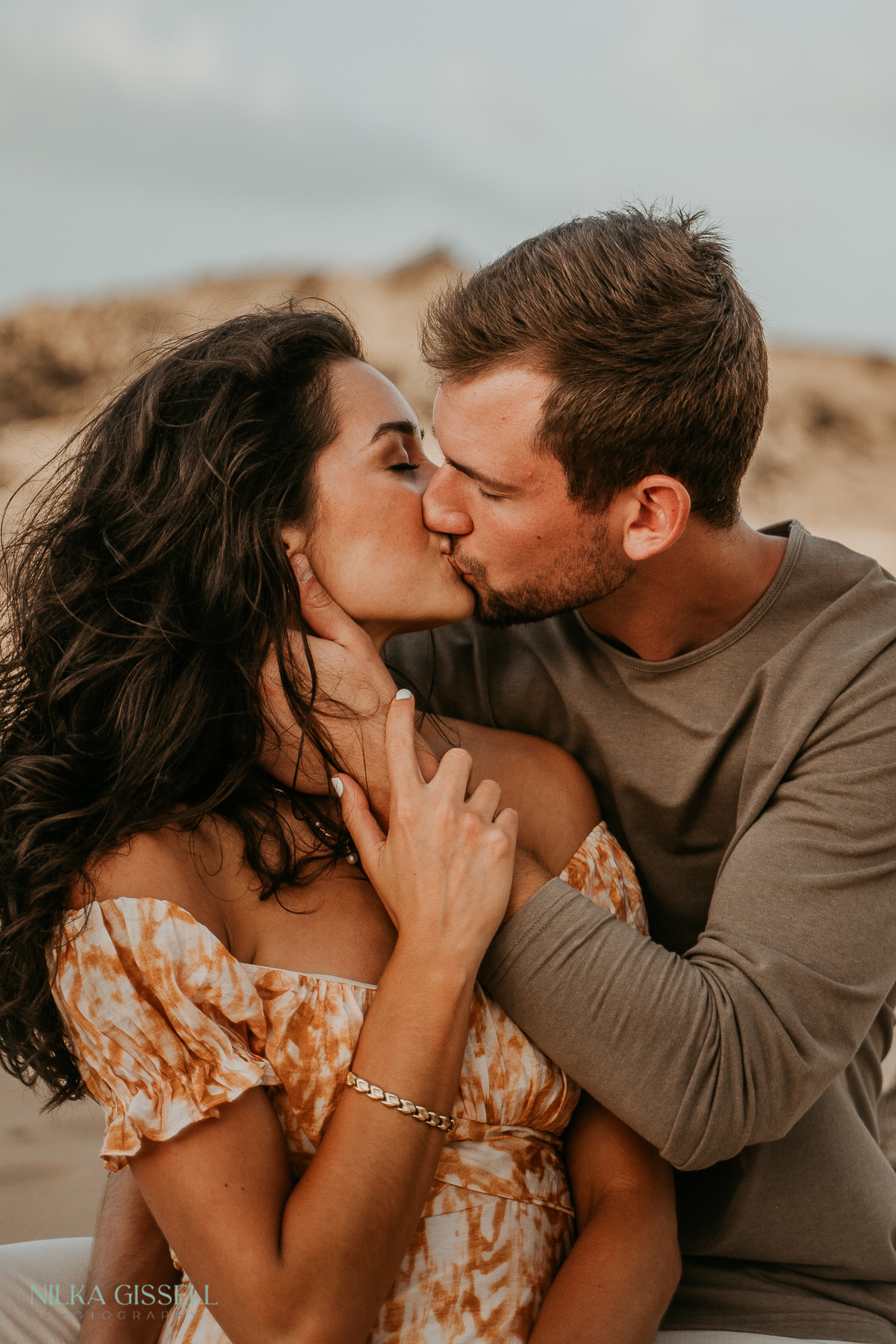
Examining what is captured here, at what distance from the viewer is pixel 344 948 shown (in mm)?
1752

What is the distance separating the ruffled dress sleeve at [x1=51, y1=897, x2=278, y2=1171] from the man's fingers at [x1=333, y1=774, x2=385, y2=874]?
29cm

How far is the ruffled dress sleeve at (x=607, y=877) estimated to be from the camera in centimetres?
201

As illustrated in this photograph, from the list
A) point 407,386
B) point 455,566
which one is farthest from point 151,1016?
point 407,386

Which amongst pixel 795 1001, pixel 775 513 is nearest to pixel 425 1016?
pixel 795 1001

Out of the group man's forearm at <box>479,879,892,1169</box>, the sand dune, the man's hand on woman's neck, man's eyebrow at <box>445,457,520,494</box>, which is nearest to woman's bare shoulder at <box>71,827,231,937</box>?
man's forearm at <box>479,879,892,1169</box>

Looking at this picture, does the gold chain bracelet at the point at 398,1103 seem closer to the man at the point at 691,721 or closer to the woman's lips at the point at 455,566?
the man at the point at 691,721

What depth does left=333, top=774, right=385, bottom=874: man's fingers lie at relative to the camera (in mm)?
1754

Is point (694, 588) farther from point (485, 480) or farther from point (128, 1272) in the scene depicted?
point (128, 1272)

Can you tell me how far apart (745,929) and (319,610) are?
0.93 meters

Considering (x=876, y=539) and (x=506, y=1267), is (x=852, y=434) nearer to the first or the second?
(x=876, y=539)

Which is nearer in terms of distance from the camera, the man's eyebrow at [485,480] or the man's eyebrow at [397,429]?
the man's eyebrow at [397,429]

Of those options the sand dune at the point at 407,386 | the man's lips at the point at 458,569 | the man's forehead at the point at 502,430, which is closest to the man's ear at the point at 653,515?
the man's forehead at the point at 502,430

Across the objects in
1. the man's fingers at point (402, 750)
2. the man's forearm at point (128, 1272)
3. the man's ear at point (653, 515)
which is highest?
the man's ear at point (653, 515)

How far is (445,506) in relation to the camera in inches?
83.7
